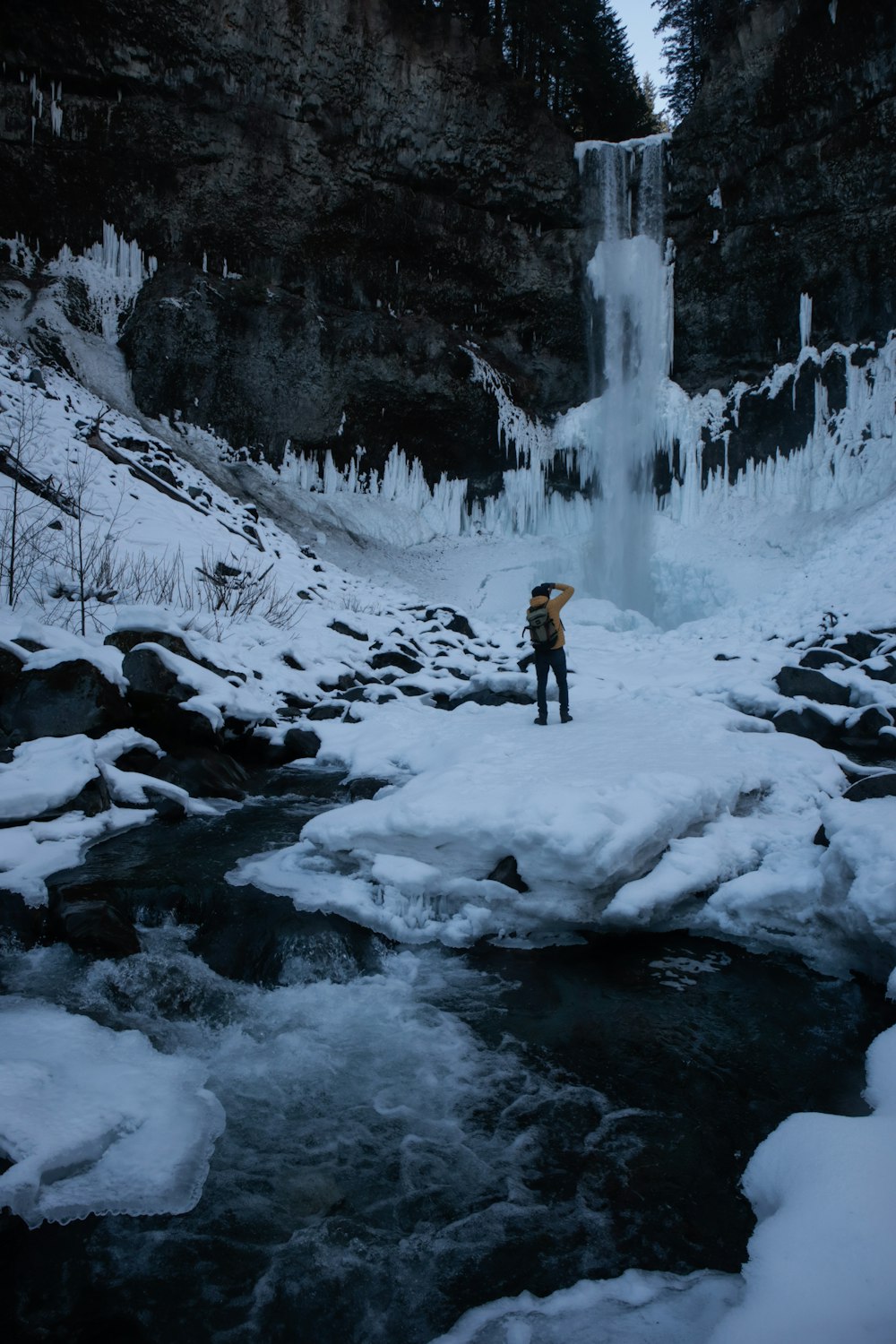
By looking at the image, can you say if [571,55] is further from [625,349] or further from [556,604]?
[556,604]

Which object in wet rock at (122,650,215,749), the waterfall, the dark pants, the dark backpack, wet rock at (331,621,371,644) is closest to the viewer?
wet rock at (122,650,215,749)

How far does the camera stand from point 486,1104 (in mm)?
2732

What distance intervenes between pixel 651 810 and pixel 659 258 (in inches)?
833

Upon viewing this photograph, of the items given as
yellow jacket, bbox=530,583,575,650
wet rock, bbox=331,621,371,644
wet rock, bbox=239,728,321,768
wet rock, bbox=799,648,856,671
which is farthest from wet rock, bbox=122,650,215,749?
wet rock, bbox=799,648,856,671

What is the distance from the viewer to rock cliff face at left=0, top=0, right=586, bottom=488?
1775 cm

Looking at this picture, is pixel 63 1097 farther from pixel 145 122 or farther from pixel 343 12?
pixel 343 12

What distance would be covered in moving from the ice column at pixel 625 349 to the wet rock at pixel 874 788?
16.1 meters

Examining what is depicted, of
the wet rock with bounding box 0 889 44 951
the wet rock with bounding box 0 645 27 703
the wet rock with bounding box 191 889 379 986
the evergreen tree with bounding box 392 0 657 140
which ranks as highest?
the evergreen tree with bounding box 392 0 657 140

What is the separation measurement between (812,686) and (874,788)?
4.85 meters

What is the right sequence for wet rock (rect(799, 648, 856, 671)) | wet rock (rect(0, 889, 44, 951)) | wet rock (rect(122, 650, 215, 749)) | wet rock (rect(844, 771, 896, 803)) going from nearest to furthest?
wet rock (rect(0, 889, 44, 951)) < wet rock (rect(844, 771, 896, 803)) < wet rock (rect(122, 650, 215, 749)) < wet rock (rect(799, 648, 856, 671))

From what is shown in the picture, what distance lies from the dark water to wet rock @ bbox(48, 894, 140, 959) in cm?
8

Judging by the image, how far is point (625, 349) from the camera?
20.9 m

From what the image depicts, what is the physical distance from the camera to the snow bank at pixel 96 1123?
85.5 inches

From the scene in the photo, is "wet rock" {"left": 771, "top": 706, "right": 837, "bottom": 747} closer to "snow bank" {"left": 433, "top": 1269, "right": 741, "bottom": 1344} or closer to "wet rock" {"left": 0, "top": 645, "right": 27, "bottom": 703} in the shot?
"snow bank" {"left": 433, "top": 1269, "right": 741, "bottom": 1344}
